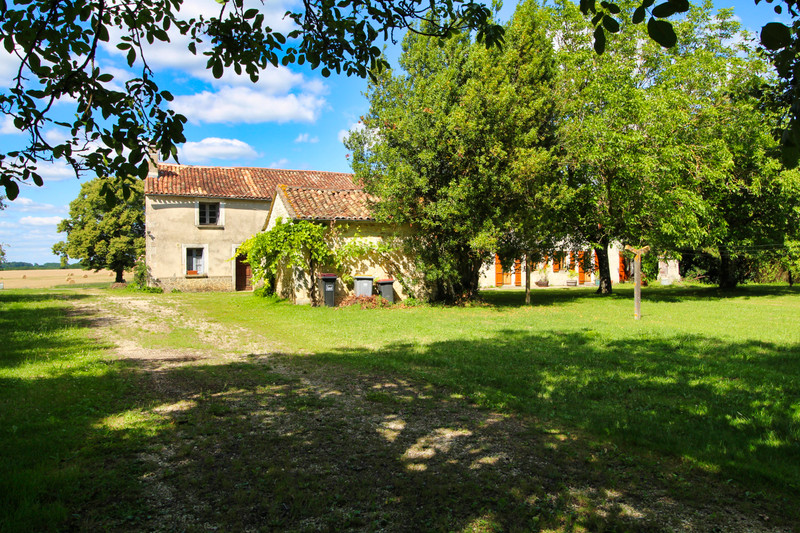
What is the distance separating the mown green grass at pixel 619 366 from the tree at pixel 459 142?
2.85 m

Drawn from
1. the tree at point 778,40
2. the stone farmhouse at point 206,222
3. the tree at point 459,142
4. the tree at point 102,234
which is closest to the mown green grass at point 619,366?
the tree at point 778,40

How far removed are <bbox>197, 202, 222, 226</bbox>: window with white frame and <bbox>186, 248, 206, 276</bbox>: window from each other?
4.72ft

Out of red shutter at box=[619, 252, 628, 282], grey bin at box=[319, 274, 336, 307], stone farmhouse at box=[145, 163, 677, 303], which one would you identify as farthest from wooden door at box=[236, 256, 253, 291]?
red shutter at box=[619, 252, 628, 282]

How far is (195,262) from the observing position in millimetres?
23922

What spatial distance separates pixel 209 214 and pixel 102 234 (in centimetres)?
1041

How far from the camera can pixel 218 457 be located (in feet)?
12.1

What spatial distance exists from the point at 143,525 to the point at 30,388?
3924 millimetres

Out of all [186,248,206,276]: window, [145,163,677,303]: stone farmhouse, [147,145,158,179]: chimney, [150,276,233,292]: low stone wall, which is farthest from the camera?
[186,248,206,276]: window

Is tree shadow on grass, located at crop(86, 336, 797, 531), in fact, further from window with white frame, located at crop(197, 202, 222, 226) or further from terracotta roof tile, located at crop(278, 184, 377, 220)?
window with white frame, located at crop(197, 202, 222, 226)

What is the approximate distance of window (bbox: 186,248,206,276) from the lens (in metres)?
23.7

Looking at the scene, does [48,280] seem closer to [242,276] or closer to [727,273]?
[242,276]

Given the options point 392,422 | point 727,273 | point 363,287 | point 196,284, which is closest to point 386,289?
point 363,287

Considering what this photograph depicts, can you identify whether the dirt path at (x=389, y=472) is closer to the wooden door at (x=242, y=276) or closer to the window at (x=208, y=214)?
the wooden door at (x=242, y=276)

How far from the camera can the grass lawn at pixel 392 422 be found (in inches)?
118
